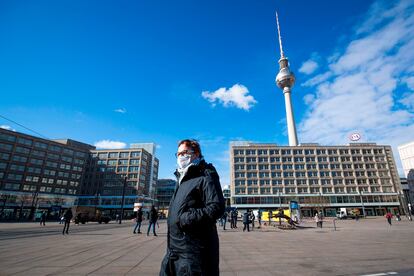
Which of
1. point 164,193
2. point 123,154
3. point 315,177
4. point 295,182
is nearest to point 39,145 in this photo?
point 123,154

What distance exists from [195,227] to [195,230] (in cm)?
4

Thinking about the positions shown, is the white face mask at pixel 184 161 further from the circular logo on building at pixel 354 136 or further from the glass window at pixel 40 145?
the circular logo on building at pixel 354 136

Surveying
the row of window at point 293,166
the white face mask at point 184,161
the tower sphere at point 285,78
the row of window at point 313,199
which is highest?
the tower sphere at point 285,78

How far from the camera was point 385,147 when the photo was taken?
82.4m

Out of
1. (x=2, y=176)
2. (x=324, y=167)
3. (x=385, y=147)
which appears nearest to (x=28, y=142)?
(x=2, y=176)

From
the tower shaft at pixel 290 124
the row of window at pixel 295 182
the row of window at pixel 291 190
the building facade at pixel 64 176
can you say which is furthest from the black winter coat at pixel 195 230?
the tower shaft at pixel 290 124

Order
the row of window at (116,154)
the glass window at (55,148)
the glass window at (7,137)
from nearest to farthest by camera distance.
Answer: the glass window at (7,137)
the glass window at (55,148)
the row of window at (116,154)

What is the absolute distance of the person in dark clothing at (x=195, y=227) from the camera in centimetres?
204

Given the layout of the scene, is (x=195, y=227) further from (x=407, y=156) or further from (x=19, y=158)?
(x=407, y=156)

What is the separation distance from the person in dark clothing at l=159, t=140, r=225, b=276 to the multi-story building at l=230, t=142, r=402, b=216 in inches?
2953

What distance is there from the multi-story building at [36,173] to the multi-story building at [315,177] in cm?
5479

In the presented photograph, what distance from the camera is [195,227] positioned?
2100mm

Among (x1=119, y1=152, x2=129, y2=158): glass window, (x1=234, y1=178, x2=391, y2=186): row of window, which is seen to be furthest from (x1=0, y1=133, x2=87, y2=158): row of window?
(x1=234, y1=178, x2=391, y2=186): row of window

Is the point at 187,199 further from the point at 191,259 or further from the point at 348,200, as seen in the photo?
the point at 348,200
